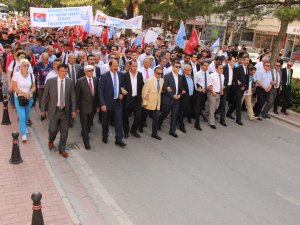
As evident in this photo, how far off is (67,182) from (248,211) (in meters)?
3.07

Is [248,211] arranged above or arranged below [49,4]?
→ below

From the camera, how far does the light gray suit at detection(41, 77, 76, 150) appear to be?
685cm

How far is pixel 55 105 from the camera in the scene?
6859 millimetres

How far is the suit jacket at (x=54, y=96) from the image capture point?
22.4 ft

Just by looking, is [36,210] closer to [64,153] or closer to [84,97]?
[64,153]

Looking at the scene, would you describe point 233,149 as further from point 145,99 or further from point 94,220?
point 94,220

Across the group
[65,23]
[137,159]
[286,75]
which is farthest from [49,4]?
[137,159]

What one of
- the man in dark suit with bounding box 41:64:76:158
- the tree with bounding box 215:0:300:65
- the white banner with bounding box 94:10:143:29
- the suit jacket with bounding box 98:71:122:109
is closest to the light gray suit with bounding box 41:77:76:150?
the man in dark suit with bounding box 41:64:76:158

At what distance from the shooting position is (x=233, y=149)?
8320 millimetres

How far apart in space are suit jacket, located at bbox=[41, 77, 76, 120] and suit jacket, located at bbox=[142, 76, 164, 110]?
→ 1972mm

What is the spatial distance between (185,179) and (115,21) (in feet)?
35.6

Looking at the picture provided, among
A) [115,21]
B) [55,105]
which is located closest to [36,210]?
[55,105]

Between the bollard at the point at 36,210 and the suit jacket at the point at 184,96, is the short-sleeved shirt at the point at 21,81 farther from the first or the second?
the bollard at the point at 36,210

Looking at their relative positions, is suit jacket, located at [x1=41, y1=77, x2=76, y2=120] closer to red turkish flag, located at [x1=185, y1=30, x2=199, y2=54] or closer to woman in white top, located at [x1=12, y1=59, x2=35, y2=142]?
woman in white top, located at [x1=12, y1=59, x2=35, y2=142]
